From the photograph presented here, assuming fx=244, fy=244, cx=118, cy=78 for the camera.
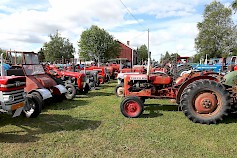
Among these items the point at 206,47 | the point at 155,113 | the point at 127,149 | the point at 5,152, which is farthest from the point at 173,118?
the point at 206,47

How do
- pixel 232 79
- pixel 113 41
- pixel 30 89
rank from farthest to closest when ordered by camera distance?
pixel 113 41 → pixel 30 89 → pixel 232 79

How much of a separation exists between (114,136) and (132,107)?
1.65 m

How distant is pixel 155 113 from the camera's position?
6750 millimetres

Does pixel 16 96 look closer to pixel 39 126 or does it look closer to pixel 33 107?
pixel 39 126

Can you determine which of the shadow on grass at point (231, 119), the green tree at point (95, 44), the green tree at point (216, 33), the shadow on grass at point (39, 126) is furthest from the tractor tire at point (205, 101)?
the green tree at point (95, 44)

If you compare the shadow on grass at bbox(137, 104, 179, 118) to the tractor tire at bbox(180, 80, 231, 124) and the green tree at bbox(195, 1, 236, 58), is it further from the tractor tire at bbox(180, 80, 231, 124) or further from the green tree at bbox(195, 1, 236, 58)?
the green tree at bbox(195, 1, 236, 58)

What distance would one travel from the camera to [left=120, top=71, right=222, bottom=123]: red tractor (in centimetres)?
635

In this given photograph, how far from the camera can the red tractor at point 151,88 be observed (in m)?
6.35

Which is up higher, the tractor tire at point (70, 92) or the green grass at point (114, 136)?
the tractor tire at point (70, 92)

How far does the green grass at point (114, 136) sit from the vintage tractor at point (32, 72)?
1161 millimetres

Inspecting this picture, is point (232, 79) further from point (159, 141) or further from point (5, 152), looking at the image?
point (5, 152)

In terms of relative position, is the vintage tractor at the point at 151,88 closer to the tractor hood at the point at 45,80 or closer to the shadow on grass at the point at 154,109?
the shadow on grass at the point at 154,109

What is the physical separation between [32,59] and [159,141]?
562 centimetres

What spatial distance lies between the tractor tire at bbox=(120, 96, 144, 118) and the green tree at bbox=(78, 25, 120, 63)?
124 feet
